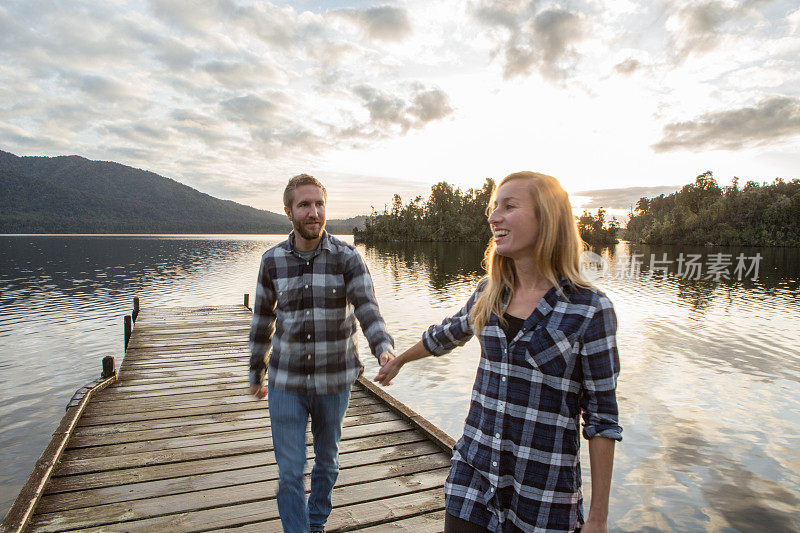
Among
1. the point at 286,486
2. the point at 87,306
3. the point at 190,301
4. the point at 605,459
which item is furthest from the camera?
the point at 190,301

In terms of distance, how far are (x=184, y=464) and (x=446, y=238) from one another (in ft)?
440

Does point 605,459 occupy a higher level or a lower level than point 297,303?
lower

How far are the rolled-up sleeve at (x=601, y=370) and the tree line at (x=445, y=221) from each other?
129341 millimetres

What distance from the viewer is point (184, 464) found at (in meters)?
5.54

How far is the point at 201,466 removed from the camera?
548 centimetres

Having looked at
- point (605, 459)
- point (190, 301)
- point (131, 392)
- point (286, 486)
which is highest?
point (605, 459)

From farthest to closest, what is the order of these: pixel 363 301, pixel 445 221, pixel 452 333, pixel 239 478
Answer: pixel 445 221, pixel 239 478, pixel 363 301, pixel 452 333

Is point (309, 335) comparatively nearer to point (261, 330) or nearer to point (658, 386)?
point (261, 330)

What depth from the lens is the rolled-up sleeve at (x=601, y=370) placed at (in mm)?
1804

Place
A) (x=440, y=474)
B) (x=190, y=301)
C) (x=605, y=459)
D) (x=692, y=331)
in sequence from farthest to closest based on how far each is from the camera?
(x=190, y=301)
(x=692, y=331)
(x=440, y=474)
(x=605, y=459)

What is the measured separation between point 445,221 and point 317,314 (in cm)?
13589

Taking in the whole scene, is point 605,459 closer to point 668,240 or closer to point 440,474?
point 440,474

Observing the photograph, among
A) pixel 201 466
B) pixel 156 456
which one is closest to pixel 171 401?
pixel 156 456

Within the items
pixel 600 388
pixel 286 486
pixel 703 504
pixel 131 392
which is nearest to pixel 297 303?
pixel 286 486
